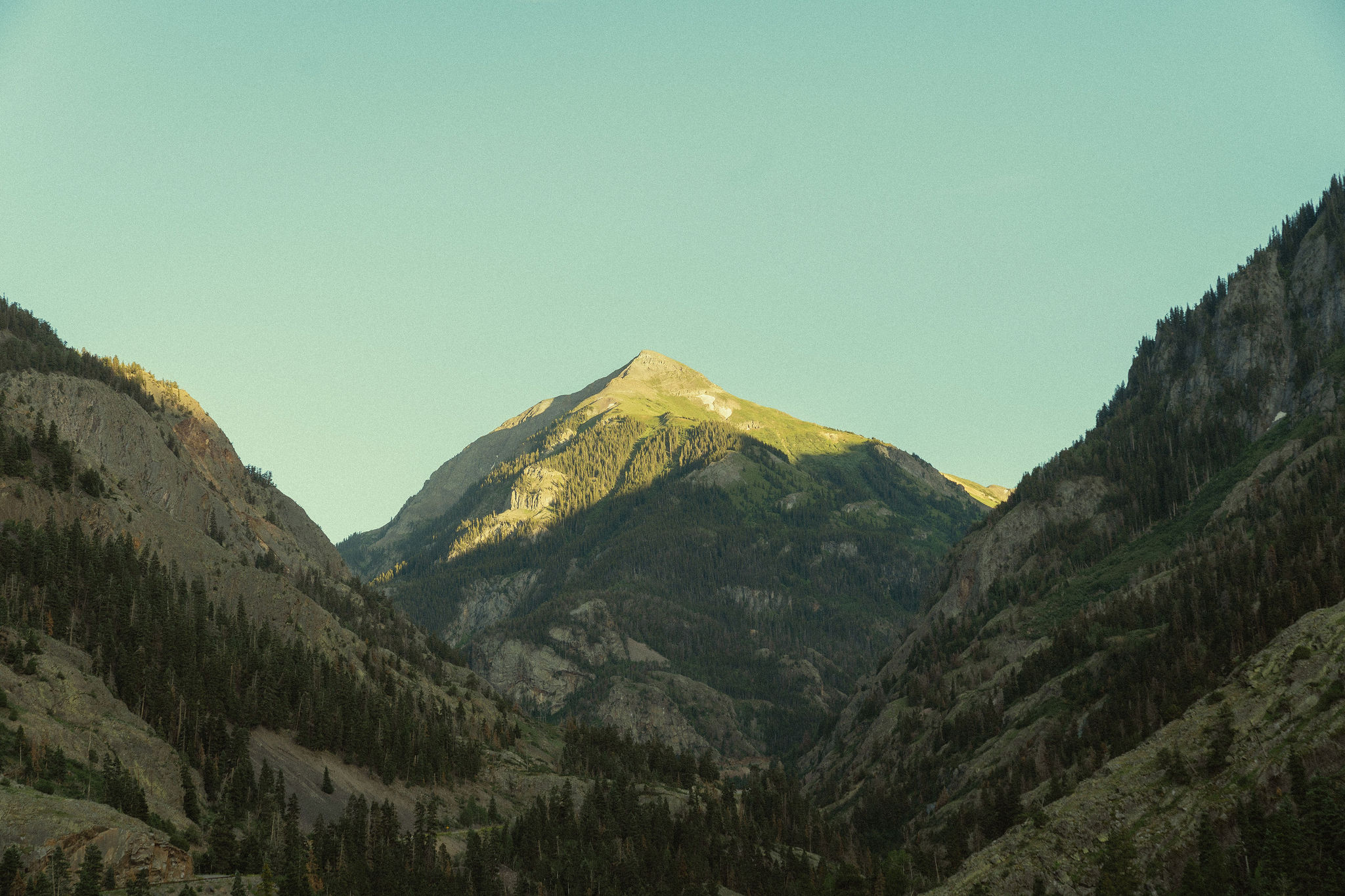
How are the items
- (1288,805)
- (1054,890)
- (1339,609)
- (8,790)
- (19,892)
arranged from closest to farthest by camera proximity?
(19,892) → (8,790) → (1288,805) → (1054,890) → (1339,609)

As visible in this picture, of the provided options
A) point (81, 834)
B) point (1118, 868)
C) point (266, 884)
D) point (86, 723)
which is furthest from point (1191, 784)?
point (86, 723)

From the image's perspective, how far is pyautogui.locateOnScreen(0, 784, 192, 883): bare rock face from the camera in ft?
397

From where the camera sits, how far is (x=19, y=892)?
4567 inches

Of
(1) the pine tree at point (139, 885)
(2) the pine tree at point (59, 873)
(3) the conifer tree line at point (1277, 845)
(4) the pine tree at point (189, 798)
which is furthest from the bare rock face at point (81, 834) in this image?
(3) the conifer tree line at point (1277, 845)

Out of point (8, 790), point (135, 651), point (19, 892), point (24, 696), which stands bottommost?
point (19, 892)

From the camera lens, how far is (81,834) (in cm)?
12369

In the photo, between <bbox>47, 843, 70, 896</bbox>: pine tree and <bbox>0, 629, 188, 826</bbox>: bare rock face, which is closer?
<bbox>47, 843, 70, 896</bbox>: pine tree

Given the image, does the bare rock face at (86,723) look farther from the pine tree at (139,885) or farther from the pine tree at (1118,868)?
the pine tree at (1118,868)

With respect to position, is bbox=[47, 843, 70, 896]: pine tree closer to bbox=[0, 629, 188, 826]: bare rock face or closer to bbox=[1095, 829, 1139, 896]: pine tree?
bbox=[0, 629, 188, 826]: bare rock face

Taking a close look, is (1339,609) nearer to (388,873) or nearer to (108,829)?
(388,873)

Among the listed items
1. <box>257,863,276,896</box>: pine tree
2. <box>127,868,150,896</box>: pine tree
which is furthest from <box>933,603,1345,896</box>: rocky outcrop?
<box>127,868,150,896</box>: pine tree

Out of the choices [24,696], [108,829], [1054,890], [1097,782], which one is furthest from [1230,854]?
[24,696]

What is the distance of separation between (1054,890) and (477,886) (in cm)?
8812

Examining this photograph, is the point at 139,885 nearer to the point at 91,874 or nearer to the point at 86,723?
the point at 91,874
